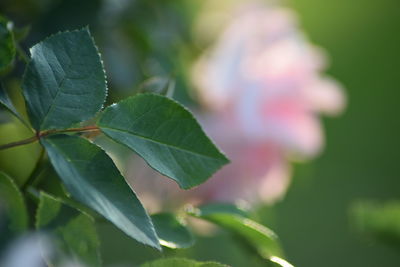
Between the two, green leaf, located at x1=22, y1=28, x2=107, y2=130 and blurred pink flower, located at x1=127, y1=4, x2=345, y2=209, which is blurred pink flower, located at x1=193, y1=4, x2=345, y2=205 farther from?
green leaf, located at x1=22, y1=28, x2=107, y2=130

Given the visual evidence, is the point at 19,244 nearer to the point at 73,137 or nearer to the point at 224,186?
the point at 73,137

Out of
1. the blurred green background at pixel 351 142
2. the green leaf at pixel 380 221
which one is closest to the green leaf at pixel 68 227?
the green leaf at pixel 380 221

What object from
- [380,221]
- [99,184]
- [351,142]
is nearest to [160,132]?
[99,184]

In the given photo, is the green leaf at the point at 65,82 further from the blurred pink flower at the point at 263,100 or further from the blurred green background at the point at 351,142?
the blurred green background at the point at 351,142

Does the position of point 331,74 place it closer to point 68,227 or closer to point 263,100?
point 263,100

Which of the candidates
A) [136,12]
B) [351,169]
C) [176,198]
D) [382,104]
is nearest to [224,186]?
[176,198]
